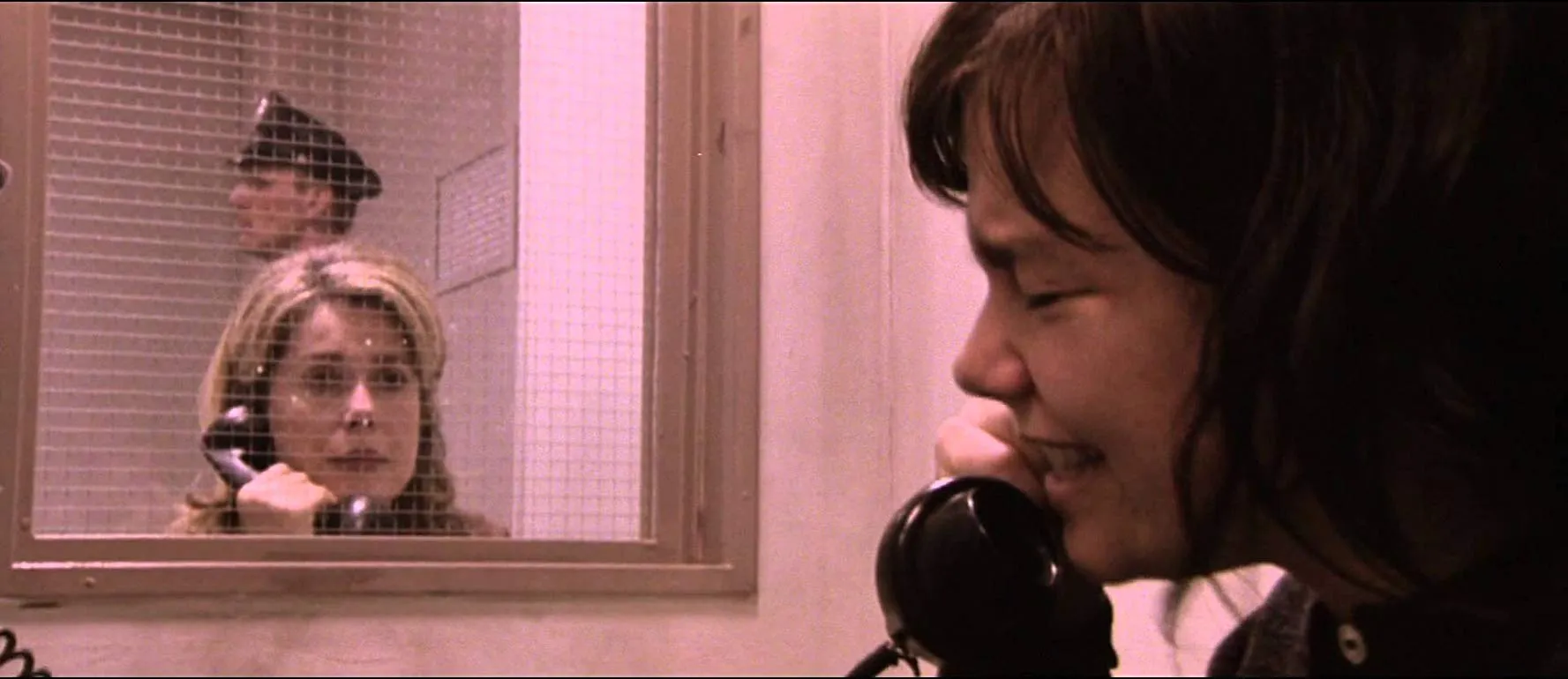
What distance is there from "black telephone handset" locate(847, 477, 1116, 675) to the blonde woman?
423 mm

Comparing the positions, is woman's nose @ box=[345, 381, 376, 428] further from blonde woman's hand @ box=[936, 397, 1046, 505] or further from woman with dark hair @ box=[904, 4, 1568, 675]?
woman with dark hair @ box=[904, 4, 1568, 675]

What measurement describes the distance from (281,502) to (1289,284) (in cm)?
80

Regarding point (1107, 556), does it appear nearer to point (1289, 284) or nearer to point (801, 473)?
point (1289, 284)

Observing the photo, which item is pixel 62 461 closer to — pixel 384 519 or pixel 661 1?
pixel 384 519

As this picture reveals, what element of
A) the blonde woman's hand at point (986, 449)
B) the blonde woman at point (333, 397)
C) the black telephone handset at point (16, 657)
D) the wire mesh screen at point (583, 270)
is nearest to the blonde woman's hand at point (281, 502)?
the blonde woman at point (333, 397)

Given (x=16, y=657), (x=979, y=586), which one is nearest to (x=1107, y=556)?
(x=979, y=586)

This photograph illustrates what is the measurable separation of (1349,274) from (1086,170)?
0.10 meters

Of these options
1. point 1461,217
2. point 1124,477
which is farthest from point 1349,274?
point 1124,477

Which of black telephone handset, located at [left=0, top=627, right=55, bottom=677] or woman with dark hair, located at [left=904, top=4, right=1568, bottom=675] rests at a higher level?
woman with dark hair, located at [left=904, top=4, right=1568, bottom=675]

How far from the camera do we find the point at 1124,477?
664mm

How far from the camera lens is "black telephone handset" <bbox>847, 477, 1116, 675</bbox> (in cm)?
76

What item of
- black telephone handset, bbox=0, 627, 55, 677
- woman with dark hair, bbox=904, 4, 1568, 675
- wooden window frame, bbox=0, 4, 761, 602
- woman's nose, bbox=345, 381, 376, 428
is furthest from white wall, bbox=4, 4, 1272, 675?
black telephone handset, bbox=0, 627, 55, 677

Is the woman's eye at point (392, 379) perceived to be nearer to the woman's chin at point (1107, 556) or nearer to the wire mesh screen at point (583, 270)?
the wire mesh screen at point (583, 270)

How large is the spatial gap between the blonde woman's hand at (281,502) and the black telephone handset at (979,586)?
0.51m
